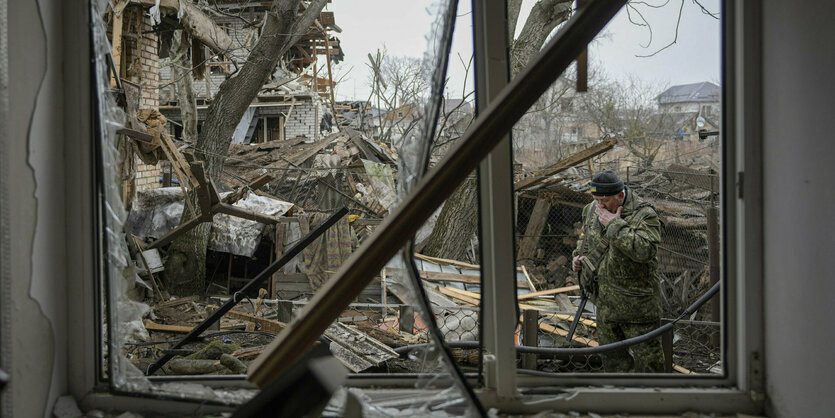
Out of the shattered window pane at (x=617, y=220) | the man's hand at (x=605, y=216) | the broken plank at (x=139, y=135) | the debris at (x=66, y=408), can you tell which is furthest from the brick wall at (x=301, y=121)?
the debris at (x=66, y=408)

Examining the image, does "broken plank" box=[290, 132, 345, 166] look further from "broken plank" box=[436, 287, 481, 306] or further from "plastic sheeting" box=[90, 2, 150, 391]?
"plastic sheeting" box=[90, 2, 150, 391]

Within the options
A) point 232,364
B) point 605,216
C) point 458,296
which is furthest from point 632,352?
point 232,364

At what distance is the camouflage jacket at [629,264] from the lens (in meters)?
3.80

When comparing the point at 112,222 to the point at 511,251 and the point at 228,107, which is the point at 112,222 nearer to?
the point at 511,251

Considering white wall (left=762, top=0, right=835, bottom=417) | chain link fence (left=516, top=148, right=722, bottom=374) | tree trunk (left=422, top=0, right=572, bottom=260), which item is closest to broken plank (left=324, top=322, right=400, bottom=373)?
chain link fence (left=516, top=148, right=722, bottom=374)

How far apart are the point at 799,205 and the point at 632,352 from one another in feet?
9.75

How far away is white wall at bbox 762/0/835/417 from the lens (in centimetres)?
115

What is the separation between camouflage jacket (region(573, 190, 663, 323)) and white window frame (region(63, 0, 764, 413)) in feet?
8.20

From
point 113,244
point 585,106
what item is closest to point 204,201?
point 113,244

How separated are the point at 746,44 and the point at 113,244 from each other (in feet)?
5.32

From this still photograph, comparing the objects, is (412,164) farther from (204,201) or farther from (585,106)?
(585,106)

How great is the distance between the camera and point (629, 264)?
3.93 meters

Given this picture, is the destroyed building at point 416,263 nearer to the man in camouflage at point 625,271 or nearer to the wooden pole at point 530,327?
the man in camouflage at point 625,271

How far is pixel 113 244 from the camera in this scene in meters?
1.40
